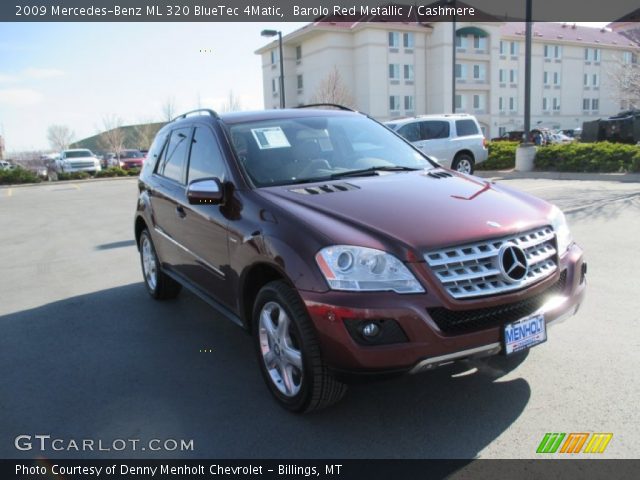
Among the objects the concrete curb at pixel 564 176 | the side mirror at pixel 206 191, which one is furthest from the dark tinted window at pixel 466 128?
the side mirror at pixel 206 191

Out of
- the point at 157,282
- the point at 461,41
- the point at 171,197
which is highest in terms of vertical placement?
the point at 461,41

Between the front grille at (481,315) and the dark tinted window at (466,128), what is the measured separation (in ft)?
45.1

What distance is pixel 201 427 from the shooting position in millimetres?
3232

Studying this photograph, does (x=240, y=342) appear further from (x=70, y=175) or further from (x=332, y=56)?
(x=332, y=56)

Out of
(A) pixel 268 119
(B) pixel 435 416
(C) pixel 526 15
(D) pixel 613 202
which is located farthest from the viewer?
(C) pixel 526 15

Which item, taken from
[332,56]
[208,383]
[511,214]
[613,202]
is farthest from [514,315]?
[332,56]

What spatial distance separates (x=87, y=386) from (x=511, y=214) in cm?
306

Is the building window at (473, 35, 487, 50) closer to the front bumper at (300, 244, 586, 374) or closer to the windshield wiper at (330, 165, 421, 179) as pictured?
the windshield wiper at (330, 165, 421, 179)

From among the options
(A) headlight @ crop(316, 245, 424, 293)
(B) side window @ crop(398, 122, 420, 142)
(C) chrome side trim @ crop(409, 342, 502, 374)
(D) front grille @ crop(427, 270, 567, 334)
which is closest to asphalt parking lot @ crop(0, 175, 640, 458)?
(C) chrome side trim @ crop(409, 342, 502, 374)

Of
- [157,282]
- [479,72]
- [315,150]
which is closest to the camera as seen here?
[315,150]

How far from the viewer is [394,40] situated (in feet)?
182

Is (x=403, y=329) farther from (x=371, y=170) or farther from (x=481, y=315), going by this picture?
(x=371, y=170)

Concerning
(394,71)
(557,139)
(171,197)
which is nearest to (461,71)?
(394,71)

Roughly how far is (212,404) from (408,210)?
1.74 meters
